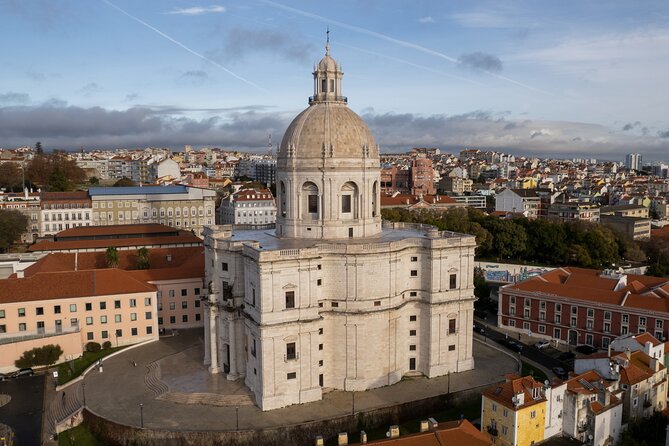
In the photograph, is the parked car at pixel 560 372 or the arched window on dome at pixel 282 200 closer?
the parked car at pixel 560 372

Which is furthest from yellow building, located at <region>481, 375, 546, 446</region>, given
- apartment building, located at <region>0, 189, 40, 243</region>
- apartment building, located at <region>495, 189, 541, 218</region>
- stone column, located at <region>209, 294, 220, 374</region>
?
apartment building, located at <region>495, 189, 541, 218</region>

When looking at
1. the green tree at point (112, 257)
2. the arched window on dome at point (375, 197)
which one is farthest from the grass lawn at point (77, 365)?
the arched window on dome at point (375, 197)

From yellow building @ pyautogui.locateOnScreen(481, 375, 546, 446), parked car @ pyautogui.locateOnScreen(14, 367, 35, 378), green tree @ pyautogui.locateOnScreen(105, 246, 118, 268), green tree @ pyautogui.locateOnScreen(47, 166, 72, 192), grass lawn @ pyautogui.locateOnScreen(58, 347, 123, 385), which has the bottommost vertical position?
parked car @ pyautogui.locateOnScreen(14, 367, 35, 378)

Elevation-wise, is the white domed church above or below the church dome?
below

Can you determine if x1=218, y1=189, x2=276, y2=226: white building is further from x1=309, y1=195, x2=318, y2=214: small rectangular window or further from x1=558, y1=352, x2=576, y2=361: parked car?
x1=558, y1=352, x2=576, y2=361: parked car

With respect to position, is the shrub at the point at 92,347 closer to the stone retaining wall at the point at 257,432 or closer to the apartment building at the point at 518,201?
the stone retaining wall at the point at 257,432

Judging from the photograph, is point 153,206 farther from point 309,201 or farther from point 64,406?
point 64,406
